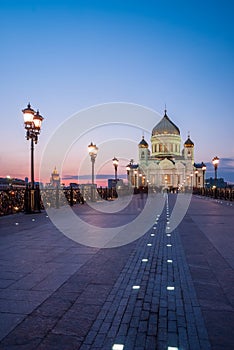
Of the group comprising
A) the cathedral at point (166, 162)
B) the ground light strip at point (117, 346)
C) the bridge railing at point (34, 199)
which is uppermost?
the cathedral at point (166, 162)

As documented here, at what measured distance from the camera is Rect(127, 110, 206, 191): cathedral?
4678 inches

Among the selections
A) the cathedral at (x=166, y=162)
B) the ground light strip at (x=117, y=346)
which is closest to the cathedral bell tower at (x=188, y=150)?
the cathedral at (x=166, y=162)

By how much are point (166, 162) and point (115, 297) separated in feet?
389

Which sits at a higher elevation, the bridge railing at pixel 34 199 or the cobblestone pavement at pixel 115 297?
the bridge railing at pixel 34 199

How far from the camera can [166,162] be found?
12119 centimetres

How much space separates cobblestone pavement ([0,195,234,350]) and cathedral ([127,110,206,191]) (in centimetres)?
11275

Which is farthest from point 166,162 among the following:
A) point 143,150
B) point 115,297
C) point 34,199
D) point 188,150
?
point 115,297

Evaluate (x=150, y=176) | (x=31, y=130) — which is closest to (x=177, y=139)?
(x=150, y=176)

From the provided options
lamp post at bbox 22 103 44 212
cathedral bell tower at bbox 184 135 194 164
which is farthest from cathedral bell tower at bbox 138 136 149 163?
lamp post at bbox 22 103 44 212

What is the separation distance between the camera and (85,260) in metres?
6.48

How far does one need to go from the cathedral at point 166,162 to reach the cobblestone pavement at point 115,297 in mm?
112752

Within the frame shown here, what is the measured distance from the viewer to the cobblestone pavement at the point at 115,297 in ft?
10.6

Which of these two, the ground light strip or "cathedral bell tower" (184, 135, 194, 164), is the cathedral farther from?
the ground light strip

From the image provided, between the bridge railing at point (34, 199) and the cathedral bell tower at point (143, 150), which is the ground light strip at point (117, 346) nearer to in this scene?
the bridge railing at point (34, 199)
